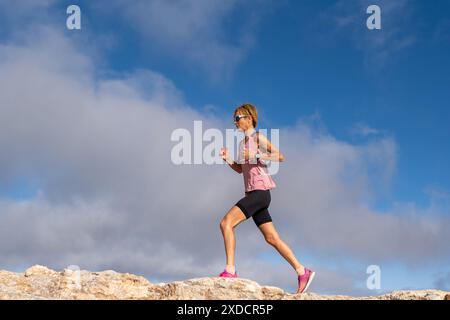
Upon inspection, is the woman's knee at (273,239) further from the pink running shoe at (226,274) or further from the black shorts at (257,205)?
the pink running shoe at (226,274)

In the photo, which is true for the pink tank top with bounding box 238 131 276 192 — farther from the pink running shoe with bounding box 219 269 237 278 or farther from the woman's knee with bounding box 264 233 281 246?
the pink running shoe with bounding box 219 269 237 278

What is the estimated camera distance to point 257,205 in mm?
10484

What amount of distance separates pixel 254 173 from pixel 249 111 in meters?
1.27

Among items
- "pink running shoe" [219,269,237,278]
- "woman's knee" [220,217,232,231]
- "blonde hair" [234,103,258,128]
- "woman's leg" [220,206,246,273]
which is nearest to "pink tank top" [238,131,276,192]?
"blonde hair" [234,103,258,128]

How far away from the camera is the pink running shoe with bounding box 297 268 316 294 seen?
1064 centimetres

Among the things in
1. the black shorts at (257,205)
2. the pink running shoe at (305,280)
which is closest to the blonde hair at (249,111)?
the black shorts at (257,205)

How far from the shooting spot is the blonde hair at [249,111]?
35.8 feet

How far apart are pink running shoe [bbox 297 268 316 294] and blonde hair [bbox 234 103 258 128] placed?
3111 mm
